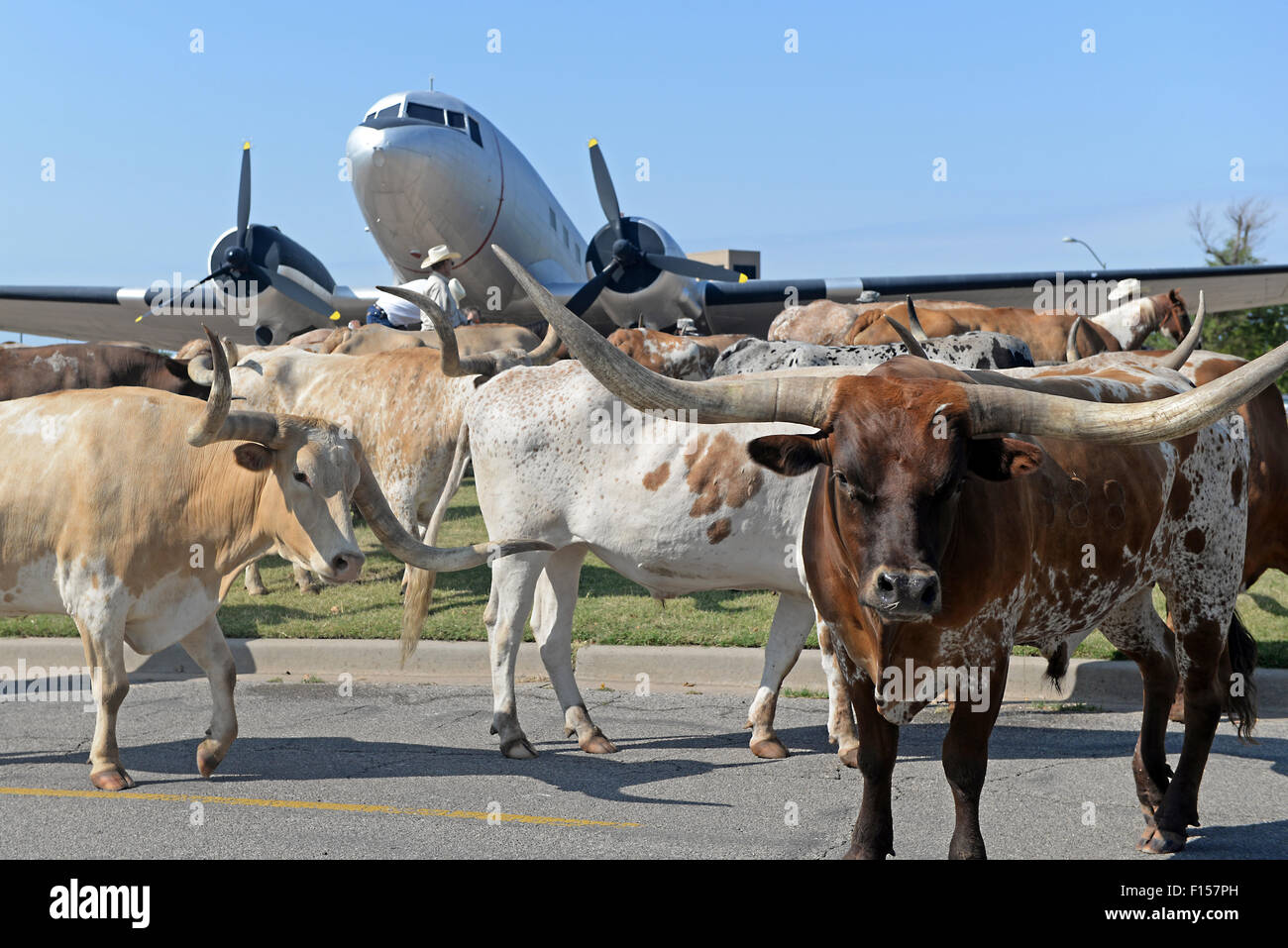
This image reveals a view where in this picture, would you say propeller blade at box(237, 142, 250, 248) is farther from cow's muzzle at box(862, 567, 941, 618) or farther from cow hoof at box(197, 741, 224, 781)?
cow's muzzle at box(862, 567, 941, 618)

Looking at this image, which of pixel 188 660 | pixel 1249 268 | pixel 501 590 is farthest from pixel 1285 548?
pixel 1249 268

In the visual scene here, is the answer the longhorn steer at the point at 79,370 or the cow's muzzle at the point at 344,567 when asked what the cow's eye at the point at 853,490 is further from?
the longhorn steer at the point at 79,370

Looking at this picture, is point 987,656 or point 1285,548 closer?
point 987,656

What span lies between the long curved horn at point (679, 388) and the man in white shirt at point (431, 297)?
6.15m

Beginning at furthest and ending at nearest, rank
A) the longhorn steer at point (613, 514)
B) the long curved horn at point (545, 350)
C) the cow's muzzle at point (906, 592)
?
the long curved horn at point (545, 350), the longhorn steer at point (613, 514), the cow's muzzle at point (906, 592)

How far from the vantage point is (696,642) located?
25.4 feet

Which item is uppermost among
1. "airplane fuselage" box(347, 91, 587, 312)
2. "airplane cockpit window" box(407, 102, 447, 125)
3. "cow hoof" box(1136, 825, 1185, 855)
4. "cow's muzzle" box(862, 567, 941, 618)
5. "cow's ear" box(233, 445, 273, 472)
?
"airplane cockpit window" box(407, 102, 447, 125)

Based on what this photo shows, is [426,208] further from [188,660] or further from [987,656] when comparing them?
[987,656]

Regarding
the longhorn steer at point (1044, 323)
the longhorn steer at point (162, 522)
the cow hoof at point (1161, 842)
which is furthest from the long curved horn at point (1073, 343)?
the longhorn steer at point (162, 522)

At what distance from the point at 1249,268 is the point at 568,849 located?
2491cm

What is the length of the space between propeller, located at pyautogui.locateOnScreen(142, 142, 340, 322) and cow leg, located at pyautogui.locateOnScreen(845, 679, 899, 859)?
19054 mm

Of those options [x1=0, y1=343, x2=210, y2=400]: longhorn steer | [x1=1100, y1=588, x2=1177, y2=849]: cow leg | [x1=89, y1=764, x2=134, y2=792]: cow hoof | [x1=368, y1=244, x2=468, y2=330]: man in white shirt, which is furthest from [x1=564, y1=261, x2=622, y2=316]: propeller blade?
[x1=1100, y1=588, x2=1177, y2=849]: cow leg

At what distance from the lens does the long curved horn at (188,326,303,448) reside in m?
5.07

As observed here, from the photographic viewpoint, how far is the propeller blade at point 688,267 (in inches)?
811
